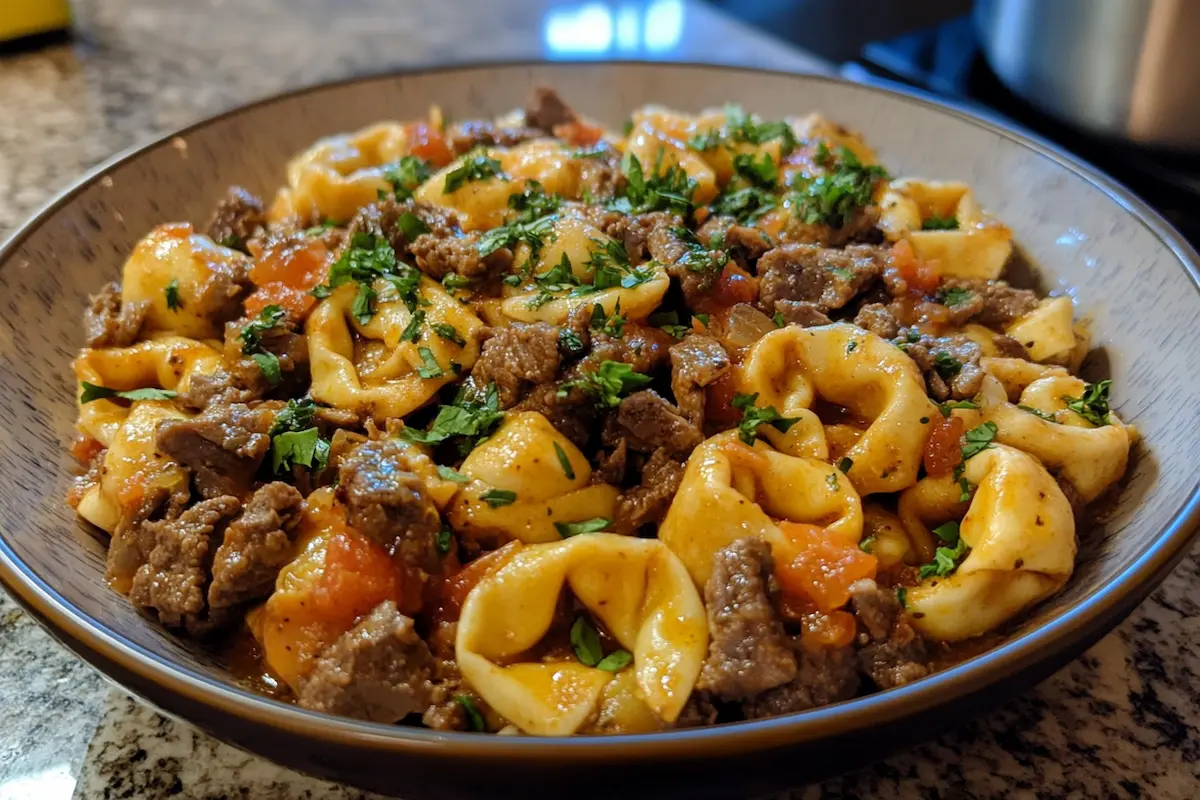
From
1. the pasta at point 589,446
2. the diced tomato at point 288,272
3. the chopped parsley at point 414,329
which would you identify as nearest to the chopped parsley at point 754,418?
the pasta at point 589,446

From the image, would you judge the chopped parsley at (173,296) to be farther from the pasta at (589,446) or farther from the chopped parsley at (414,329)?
the chopped parsley at (414,329)

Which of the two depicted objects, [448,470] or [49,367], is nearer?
[448,470]

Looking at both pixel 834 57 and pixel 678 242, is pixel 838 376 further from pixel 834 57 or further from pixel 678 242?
pixel 834 57

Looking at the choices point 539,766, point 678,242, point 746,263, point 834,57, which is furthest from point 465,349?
point 834,57

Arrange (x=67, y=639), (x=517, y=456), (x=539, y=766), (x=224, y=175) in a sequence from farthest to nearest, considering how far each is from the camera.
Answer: (x=224, y=175), (x=517, y=456), (x=67, y=639), (x=539, y=766)

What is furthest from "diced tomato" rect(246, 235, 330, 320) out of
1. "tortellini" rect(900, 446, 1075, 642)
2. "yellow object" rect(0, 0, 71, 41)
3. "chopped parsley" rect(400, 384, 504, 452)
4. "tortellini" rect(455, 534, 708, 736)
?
"yellow object" rect(0, 0, 71, 41)

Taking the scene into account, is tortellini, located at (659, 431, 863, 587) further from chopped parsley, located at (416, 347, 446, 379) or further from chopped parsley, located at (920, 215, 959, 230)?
chopped parsley, located at (920, 215, 959, 230)
